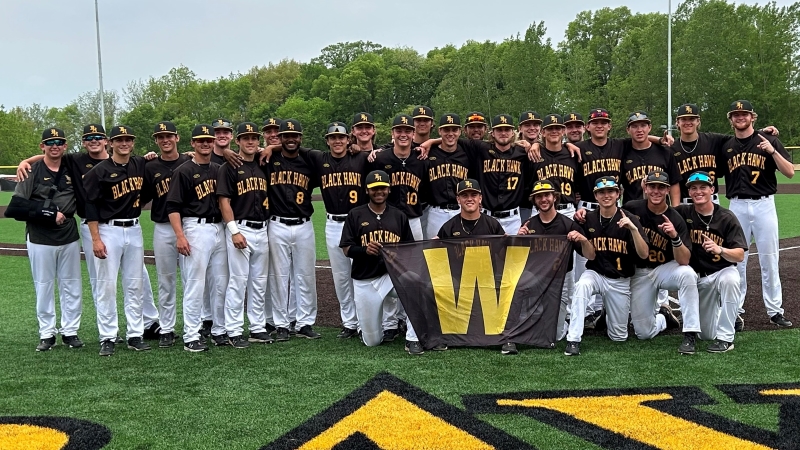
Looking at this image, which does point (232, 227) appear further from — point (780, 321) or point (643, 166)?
point (780, 321)

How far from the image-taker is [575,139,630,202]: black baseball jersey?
7273 millimetres

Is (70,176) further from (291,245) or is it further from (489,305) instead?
(489,305)

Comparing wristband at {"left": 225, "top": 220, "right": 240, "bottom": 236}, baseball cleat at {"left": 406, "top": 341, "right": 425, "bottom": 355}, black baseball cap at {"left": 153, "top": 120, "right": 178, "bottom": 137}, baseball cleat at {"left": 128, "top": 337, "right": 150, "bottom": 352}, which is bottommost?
baseball cleat at {"left": 406, "top": 341, "right": 425, "bottom": 355}

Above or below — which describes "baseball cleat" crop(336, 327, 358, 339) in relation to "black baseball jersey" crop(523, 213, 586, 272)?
below

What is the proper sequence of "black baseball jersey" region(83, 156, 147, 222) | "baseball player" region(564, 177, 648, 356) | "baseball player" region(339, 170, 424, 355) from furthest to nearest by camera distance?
"baseball player" region(339, 170, 424, 355) → "black baseball jersey" region(83, 156, 147, 222) → "baseball player" region(564, 177, 648, 356)

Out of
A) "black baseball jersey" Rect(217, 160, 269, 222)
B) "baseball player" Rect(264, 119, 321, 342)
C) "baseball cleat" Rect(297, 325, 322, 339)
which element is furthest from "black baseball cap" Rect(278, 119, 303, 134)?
"baseball cleat" Rect(297, 325, 322, 339)

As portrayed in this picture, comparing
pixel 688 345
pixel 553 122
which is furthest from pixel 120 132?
pixel 688 345

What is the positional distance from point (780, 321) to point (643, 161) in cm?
210

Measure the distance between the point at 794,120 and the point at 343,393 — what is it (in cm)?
4228

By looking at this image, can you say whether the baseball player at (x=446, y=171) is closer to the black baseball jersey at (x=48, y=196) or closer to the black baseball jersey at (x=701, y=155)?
the black baseball jersey at (x=701, y=155)

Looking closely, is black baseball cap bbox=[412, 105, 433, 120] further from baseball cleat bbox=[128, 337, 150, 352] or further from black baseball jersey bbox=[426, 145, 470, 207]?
baseball cleat bbox=[128, 337, 150, 352]

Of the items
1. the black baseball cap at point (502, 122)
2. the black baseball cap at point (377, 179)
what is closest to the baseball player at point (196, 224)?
the black baseball cap at point (377, 179)

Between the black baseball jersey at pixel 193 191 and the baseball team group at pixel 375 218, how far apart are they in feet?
0.05

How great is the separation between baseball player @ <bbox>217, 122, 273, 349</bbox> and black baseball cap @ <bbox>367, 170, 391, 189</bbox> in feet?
3.65
